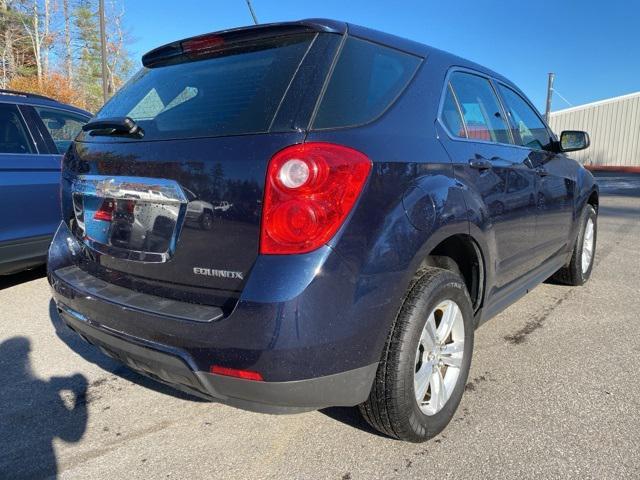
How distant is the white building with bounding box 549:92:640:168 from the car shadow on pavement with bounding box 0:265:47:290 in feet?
97.7

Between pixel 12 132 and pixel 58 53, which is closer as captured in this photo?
pixel 12 132

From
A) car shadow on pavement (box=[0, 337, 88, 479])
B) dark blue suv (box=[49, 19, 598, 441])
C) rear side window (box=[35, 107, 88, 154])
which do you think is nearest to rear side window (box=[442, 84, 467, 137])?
dark blue suv (box=[49, 19, 598, 441])

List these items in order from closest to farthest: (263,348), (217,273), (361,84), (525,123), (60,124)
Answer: (263,348)
(217,273)
(361,84)
(525,123)
(60,124)

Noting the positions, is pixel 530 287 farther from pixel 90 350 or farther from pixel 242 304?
pixel 90 350

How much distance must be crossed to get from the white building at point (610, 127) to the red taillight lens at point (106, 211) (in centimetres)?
3123

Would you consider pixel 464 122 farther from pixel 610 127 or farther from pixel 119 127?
pixel 610 127

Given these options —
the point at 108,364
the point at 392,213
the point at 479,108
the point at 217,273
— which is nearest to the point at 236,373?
the point at 217,273

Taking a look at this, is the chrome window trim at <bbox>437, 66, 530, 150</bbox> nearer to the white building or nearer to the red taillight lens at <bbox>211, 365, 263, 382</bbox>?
the red taillight lens at <bbox>211, 365, 263, 382</bbox>

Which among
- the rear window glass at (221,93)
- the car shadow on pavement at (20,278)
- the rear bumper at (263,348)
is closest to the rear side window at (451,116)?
the rear window glass at (221,93)

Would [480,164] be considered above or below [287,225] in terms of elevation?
above

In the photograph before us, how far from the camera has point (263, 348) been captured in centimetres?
168

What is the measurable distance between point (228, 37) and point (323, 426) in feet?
6.06

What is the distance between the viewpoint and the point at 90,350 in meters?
3.29

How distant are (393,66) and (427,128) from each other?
318 millimetres
